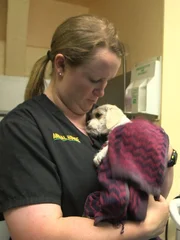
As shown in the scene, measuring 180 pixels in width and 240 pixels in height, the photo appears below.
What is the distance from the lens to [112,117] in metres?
1.01

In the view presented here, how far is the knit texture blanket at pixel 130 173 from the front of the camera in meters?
0.69

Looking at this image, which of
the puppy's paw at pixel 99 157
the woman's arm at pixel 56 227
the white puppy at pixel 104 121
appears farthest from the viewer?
the white puppy at pixel 104 121

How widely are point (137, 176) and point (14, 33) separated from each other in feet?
5.54

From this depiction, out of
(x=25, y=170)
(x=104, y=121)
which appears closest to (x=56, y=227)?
(x=25, y=170)

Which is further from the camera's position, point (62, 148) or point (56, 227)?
point (62, 148)

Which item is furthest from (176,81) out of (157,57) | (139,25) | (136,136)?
(136,136)

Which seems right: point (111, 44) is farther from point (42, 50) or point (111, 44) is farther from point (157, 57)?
point (42, 50)

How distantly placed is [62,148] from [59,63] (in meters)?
0.26

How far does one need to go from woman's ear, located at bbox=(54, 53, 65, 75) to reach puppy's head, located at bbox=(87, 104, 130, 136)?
0.19 metres

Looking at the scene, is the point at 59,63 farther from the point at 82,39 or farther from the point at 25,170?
the point at 25,170

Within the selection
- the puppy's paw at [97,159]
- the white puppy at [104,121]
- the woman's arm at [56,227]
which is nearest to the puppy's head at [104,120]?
the white puppy at [104,121]

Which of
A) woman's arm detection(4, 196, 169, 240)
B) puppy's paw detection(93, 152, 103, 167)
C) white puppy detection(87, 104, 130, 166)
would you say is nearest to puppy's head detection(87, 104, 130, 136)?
white puppy detection(87, 104, 130, 166)

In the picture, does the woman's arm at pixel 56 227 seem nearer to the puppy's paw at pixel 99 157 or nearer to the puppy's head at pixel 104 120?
the puppy's paw at pixel 99 157

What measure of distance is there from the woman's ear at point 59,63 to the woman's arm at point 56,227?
400 millimetres
